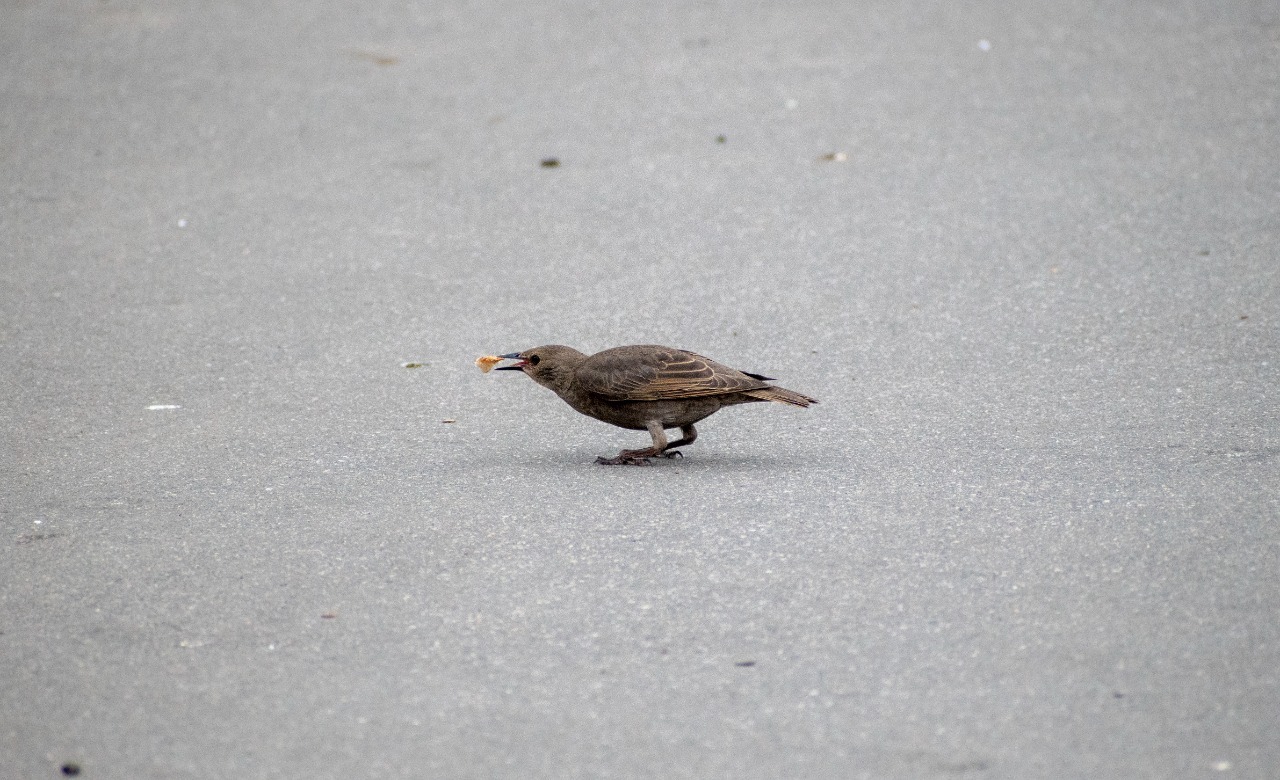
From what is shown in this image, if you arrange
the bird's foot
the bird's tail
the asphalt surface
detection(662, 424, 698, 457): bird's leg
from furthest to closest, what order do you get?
detection(662, 424, 698, 457): bird's leg, the bird's foot, the bird's tail, the asphalt surface

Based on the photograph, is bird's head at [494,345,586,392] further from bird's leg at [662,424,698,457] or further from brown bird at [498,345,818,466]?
bird's leg at [662,424,698,457]

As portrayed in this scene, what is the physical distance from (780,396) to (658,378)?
0.55 m

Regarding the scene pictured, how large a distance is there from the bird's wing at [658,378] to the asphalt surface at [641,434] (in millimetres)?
359

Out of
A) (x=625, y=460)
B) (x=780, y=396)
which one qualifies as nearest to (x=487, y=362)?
(x=625, y=460)

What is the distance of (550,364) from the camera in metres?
Result: 6.36

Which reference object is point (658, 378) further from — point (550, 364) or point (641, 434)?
point (641, 434)

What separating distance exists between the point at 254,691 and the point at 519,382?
3.51 m

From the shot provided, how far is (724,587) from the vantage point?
4738 mm

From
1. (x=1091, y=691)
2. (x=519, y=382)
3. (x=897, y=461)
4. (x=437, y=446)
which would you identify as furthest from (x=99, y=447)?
(x=1091, y=691)

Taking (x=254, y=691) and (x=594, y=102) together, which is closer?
(x=254, y=691)

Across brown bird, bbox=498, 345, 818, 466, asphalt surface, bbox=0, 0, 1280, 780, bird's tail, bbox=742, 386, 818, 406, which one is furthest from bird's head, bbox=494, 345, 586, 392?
bird's tail, bbox=742, 386, 818, 406

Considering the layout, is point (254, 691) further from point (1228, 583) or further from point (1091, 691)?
point (1228, 583)

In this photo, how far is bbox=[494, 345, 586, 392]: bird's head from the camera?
634cm

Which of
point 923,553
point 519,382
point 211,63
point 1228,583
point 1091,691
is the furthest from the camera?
point 211,63
